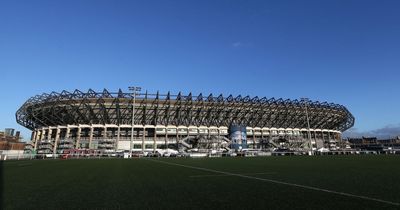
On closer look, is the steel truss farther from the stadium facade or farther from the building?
the building

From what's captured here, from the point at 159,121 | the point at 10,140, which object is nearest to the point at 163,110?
the point at 159,121

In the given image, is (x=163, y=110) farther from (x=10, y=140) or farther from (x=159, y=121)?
(x=10, y=140)

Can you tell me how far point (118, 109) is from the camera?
8206cm

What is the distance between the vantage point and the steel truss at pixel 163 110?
81.1 m

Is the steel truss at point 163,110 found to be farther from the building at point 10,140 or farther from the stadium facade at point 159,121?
the building at point 10,140

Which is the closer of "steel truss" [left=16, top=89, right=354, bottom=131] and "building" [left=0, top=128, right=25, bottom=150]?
"steel truss" [left=16, top=89, right=354, bottom=131]

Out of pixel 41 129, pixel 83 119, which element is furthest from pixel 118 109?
pixel 41 129

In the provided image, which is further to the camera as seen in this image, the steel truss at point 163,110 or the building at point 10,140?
the building at point 10,140

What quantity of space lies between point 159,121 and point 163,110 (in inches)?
207

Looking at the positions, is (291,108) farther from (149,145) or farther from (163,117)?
(149,145)

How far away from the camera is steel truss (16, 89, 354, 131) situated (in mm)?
81062

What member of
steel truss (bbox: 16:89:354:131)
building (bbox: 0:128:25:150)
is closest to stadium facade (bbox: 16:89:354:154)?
steel truss (bbox: 16:89:354:131)

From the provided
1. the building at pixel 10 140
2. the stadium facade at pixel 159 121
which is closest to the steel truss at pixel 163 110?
the stadium facade at pixel 159 121

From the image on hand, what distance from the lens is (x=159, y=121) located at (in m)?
91.4
